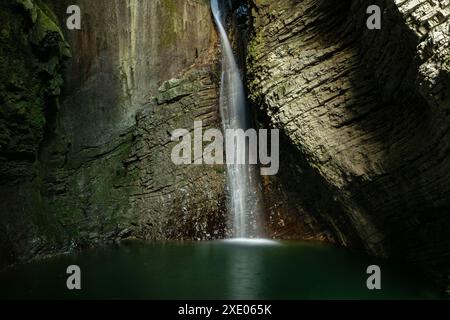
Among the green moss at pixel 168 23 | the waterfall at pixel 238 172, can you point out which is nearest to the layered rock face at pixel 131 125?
the green moss at pixel 168 23

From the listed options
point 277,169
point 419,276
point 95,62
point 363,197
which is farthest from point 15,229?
point 419,276

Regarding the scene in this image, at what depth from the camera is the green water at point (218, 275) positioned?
797 centimetres

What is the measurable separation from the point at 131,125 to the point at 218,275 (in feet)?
21.9

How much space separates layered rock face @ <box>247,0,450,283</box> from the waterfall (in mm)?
1140

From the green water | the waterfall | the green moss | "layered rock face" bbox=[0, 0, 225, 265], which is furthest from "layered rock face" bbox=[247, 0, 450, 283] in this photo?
the green moss

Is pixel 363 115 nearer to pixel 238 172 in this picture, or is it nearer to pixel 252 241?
pixel 238 172

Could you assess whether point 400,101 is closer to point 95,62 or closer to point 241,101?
point 241,101

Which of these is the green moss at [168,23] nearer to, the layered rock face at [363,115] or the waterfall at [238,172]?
the waterfall at [238,172]

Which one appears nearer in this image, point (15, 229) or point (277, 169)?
point (15, 229)

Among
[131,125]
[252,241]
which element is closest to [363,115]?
[252,241]

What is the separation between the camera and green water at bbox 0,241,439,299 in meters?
7.97

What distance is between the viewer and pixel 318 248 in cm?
1116

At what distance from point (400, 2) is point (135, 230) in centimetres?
934

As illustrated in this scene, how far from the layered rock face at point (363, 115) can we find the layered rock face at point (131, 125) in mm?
2524
